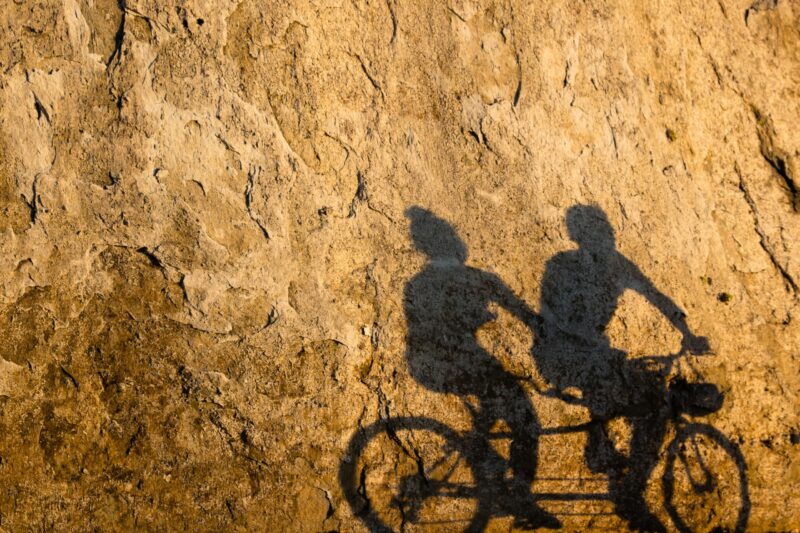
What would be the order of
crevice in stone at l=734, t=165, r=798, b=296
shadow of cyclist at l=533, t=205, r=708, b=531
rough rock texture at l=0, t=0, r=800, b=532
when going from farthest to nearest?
crevice in stone at l=734, t=165, r=798, b=296 → shadow of cyclist at l=533, t=205, r=708, b=531 → rough rock texture at l=0, t=0, r=800, b=532

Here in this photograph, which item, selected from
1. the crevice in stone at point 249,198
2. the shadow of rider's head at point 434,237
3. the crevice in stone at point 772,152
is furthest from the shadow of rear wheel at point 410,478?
the crevice in stone at point 772,152

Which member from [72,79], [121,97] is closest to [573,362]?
[121,97]

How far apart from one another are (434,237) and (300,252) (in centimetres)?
67

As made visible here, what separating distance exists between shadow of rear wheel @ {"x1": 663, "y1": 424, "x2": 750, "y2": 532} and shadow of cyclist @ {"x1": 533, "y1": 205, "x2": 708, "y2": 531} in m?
0.12

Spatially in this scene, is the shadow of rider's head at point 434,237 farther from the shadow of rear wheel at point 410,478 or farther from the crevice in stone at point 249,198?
the shadow of rear wheel at point 410,478

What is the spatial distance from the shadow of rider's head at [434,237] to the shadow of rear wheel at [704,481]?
4.73 ft

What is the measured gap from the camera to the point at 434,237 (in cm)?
357

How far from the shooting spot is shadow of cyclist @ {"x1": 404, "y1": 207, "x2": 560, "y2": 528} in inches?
139

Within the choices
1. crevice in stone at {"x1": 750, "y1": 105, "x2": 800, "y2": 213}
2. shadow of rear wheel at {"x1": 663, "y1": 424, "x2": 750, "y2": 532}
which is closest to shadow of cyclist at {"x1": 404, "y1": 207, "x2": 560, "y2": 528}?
shadow of rear wheel at {"x1": 663, "y1": 424, "x2": 750, "y2": 532}

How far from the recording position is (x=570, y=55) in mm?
3666

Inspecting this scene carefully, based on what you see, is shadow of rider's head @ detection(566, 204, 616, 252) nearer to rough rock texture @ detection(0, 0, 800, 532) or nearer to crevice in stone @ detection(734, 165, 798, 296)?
rough rock texture @ detection(0, 0, 800, 532)

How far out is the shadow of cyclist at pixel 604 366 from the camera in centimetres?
355

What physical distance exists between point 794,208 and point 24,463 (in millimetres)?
4197

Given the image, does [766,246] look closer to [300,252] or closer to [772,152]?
[772,152]
